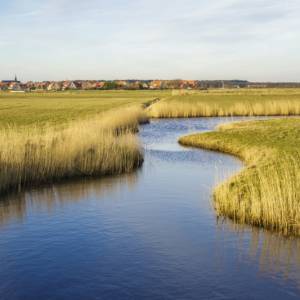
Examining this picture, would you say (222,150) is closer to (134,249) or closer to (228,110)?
(134,249)

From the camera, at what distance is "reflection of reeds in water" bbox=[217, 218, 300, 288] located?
8.63 m

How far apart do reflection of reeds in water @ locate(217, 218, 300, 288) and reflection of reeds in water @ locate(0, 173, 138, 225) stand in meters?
4.83

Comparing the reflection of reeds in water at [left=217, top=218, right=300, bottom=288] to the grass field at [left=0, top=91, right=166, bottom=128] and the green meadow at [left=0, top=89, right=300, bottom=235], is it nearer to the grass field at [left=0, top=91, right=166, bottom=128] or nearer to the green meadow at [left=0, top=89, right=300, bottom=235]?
the green meadow at [left=0, top=89, right=300, bottom=235]

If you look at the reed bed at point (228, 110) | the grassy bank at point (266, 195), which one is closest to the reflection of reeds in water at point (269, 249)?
the grassy bank at point (266, 195)

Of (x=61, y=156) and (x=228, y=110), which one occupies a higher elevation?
(x=228, y=110)

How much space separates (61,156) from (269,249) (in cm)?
911

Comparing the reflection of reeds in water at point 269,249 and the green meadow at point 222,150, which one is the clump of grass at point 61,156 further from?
the reflection of reeds in water at point 269,249

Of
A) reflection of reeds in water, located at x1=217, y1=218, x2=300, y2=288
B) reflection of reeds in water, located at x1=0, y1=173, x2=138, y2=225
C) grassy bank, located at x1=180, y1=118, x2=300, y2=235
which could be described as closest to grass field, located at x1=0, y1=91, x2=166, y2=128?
reflection of reeds in water, located at x1=0, y1=173, x2=138, y2=225

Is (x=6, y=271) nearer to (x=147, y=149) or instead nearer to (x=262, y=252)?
(x=262, y=252)

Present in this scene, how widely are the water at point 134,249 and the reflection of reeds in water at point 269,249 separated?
0.02m

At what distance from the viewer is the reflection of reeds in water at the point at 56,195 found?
12648mm

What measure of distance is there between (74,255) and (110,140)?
995 centimetres

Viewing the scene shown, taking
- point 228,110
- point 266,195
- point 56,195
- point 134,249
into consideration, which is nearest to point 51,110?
point 228,110

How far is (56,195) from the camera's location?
14.3 metres
